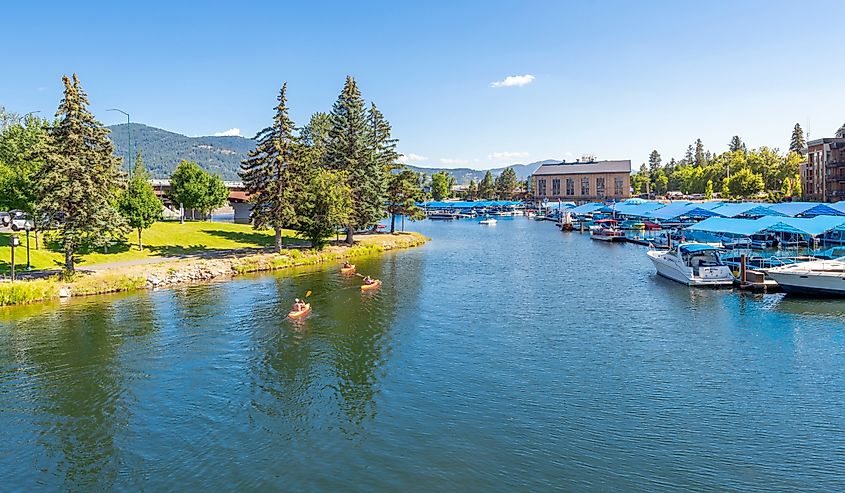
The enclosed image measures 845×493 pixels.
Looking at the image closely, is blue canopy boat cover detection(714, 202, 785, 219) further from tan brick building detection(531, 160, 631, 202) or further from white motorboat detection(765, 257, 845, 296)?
tan brick building detection(531, 160, 631, 202)

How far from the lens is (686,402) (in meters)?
22.3

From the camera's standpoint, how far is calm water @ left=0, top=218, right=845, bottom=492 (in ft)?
58.1

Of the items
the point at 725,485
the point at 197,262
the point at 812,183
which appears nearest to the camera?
the point at 725,485

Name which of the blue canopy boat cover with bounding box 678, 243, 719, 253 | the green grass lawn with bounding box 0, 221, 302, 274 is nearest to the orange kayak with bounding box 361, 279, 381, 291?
the green grass lawn with bounding box 0, 221, 302, 274

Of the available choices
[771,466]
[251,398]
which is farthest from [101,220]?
[771,466]

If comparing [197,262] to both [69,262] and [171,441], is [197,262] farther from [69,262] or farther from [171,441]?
[171,441]

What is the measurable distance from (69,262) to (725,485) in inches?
1685

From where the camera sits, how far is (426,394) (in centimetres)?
2362

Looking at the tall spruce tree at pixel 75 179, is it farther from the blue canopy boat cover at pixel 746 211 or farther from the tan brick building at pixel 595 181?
the tan brick building at pixel 595 181

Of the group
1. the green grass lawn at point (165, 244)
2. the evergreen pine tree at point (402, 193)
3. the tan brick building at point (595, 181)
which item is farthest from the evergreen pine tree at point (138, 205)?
the tan brick building at point (595, 181)

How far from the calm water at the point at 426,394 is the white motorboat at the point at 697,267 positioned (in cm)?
397

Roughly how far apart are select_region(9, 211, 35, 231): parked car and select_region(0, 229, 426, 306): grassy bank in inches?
201

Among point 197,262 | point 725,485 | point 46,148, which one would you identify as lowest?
point 725,485

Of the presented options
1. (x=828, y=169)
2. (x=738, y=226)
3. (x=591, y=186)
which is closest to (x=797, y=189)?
(x=828, y=169)
